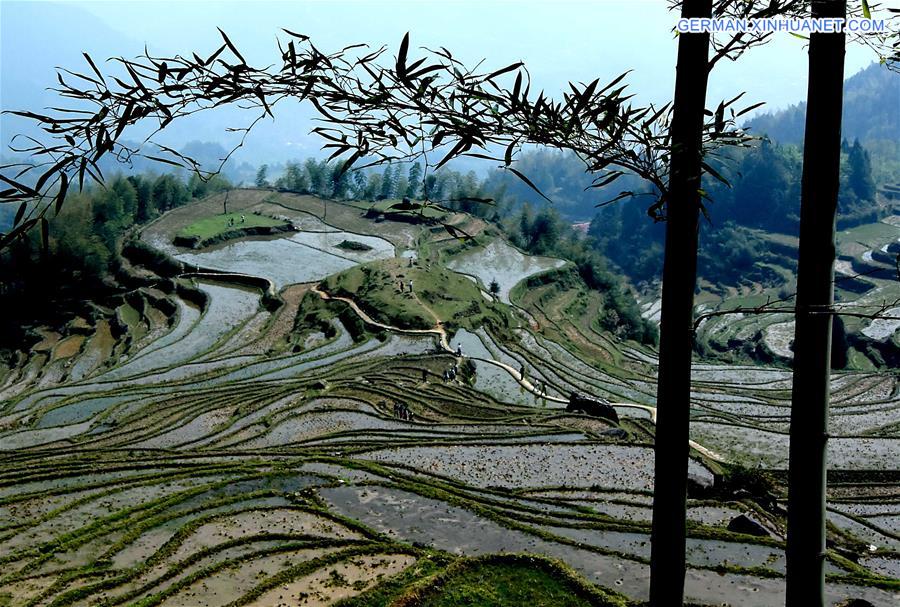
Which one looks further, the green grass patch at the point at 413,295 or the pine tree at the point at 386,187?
the pine tree at the point at 386,187

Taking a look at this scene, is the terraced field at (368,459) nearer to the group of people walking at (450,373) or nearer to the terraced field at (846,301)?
the group of people walking at (450,373)

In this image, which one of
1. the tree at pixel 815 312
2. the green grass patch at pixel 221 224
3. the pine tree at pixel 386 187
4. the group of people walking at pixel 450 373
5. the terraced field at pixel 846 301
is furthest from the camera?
the pine tree at pixel 386 187

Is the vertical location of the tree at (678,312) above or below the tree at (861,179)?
below

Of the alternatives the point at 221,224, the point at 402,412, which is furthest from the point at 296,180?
the point at 402,412

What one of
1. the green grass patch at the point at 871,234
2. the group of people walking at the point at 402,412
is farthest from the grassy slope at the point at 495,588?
the green grass patch at the point at 871,234

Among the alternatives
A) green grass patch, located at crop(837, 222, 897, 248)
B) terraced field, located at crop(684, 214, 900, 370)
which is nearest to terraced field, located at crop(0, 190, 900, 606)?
terraced field, located at crop(684, 214, 900, 370)

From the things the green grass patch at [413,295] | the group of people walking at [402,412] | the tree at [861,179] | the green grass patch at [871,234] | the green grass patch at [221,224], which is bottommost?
the group of people walking at [402,412]

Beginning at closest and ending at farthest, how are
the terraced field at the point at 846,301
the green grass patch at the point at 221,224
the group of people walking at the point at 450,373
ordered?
the group of people walking at the point at 450,373 → the green grass patch at the point at 221,224 → the terraced field at the point at 846,301
